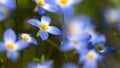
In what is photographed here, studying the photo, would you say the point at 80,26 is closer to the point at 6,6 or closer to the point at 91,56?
the point at 91,56

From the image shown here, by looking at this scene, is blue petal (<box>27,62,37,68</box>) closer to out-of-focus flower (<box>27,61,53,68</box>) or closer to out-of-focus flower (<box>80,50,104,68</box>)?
out-of-focus flower (<box>27,61,53,68</box>)

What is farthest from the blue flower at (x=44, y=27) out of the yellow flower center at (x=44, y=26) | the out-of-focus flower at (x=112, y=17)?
the out-of-focus flower at (x=112, y=17)

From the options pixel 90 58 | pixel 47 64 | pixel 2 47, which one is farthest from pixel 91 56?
pixel 2 47

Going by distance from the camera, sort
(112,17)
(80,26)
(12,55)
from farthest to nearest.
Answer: (112,17)
(80,26)
(12,55)

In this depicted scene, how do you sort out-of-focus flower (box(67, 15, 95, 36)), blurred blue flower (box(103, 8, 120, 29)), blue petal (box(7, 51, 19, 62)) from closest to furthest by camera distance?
1. blue petal (box(7, 51, 19, 62))
2. out-of-focus flower (box(67, 15, 95, 36))
3. blurred blue flower (box(103, 8, 120, 29))

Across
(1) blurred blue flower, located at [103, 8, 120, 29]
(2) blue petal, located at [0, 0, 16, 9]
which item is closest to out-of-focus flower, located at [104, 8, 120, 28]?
(1) blurred blue flower, located at [103, 8, 120, 29]

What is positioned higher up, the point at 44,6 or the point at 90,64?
the point at 44,6

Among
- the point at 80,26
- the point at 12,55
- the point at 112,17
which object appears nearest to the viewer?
the point at 12,55

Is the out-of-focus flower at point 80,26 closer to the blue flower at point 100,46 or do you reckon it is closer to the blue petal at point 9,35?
the blue flower at point 100,46
